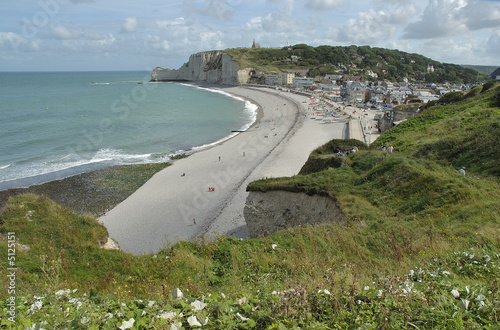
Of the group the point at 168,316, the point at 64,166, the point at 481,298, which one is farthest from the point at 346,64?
the point at 168,316

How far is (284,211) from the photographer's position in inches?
467

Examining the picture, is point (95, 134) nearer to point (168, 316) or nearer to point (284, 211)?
point (284, 211)

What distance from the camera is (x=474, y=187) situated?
8406 millimetres

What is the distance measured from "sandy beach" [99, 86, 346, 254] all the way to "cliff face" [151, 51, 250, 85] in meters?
66.0

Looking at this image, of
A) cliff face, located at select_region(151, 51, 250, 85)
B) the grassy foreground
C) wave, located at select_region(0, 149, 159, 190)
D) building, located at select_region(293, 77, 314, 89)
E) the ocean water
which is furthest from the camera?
cliff face, located at select_region(151, 51, 250, 85)

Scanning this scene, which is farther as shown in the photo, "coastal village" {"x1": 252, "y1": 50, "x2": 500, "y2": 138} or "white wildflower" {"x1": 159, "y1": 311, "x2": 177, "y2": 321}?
"coastal village" {"x1": 252, "y1": 50, "x2": 500, "y2": 138}

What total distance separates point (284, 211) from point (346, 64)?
135733mm

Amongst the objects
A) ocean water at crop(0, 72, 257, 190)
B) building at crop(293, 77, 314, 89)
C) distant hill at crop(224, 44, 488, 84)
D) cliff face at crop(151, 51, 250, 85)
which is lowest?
ocean water at crop(0, 72, 257, 190)

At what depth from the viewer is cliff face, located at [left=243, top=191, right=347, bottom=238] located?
10.5 meters

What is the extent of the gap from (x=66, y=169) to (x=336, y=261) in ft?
89.2

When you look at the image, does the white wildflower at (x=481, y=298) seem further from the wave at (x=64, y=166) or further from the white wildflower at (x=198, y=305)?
the wave at (x=64, y=166)

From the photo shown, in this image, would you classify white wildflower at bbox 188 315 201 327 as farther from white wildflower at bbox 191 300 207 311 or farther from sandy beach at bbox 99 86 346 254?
sandy beach at bbox 99 86 346 254

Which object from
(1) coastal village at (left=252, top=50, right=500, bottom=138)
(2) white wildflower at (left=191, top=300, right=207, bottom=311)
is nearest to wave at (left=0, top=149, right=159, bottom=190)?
(1) coastal village at (left=252, top=50, right=500, bottom=138)

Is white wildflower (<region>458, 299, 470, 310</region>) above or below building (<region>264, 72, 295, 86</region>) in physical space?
below
